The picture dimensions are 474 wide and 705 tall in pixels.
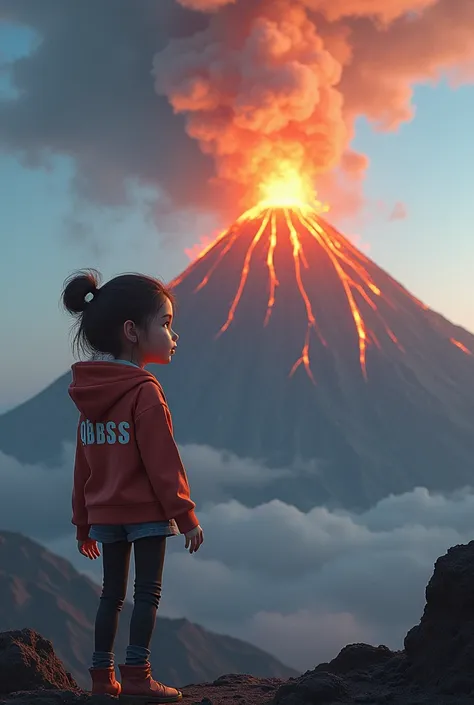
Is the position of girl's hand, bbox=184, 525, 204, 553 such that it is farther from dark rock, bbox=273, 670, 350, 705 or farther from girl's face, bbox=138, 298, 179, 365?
girl's face, bbox=138, 298, 179, 365

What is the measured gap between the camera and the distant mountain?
183ft

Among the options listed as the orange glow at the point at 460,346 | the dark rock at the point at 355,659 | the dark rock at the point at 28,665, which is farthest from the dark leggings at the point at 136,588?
the orange glow at the point at 460,346

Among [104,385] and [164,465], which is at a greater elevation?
[104,385]

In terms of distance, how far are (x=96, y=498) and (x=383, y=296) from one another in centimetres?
10628

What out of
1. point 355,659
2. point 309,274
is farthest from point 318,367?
point 355,659

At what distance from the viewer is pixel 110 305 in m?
4.17

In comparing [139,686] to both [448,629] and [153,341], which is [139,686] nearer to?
[448,629]

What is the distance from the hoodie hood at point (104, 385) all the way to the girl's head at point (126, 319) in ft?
0.38

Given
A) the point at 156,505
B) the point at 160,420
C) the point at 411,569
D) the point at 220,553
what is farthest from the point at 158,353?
the point at 220,553

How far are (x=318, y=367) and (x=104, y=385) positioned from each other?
101 meters

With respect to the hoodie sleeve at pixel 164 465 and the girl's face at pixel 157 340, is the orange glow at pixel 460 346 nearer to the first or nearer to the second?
the girl's face at pixel 157 340

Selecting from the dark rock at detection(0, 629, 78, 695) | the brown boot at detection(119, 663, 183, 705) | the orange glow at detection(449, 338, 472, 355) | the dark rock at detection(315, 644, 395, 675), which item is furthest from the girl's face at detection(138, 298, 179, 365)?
the orange glow at detection(449, 338, 472, 355)

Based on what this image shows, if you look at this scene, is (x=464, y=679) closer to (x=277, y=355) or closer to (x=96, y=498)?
(x=96, y=498)

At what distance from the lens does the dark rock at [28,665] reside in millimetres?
4512
